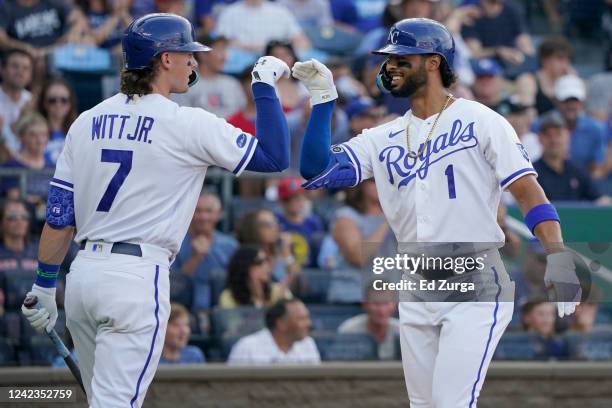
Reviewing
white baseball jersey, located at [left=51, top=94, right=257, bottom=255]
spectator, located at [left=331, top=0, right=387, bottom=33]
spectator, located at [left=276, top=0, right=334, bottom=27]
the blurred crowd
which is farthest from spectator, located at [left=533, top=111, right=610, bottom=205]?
white baseball jersey, located at [left=51, top=94, right=257, bottom=255]

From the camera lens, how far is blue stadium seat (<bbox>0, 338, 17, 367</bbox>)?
7.01 meters

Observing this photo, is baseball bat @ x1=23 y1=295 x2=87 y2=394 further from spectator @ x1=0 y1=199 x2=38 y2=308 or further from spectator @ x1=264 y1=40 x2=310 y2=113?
spectator @ x1=264 y1=40 x2=310 y2=113

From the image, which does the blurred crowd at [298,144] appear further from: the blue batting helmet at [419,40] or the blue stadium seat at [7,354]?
the blue batting helmet at [419,40]

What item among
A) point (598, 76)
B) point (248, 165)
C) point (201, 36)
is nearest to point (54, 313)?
point (248, 165)

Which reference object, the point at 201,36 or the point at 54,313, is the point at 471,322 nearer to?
the point at 54,313

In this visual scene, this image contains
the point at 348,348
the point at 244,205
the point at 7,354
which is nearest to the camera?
the point at 7,354

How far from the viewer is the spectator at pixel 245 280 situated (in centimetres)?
746

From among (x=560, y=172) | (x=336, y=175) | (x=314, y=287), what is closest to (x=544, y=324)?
(x=314, y=287)

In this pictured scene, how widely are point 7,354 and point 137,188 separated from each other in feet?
9.38

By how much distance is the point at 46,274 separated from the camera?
4.99 metres

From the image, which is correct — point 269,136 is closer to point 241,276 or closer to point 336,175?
point 336,175

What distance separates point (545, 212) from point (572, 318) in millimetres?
3273

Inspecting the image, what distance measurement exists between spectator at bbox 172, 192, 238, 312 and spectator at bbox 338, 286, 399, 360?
2.91 feet

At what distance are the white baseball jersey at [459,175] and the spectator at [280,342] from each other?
248 centimetres
